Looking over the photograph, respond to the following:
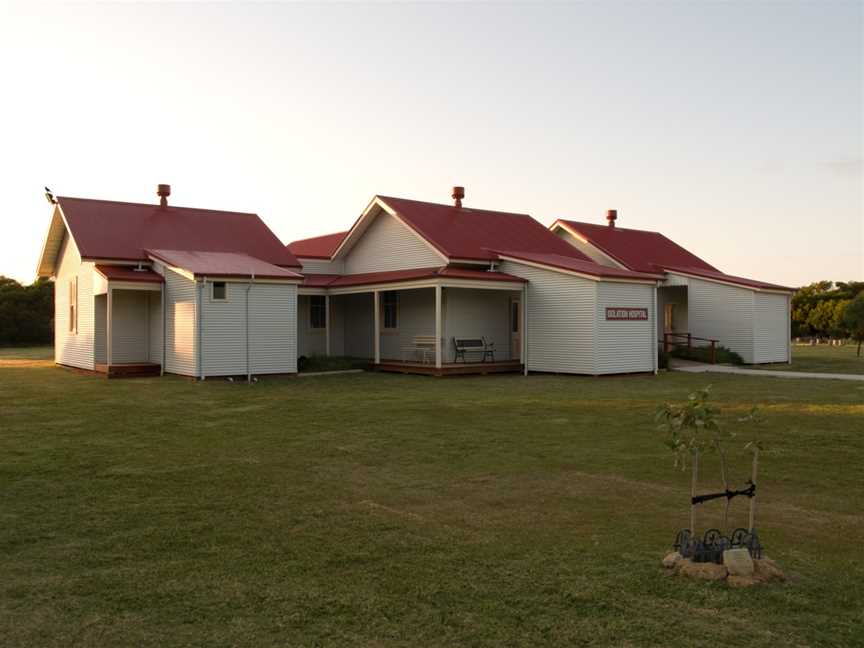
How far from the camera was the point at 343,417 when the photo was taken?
12.4 meters

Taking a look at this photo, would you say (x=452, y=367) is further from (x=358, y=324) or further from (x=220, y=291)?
(x=358, y=324)

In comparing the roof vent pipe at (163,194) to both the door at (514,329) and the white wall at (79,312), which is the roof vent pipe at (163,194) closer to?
the white wall at (79,312)

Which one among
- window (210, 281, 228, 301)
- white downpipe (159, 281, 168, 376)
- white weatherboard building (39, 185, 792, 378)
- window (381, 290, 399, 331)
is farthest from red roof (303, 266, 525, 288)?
white downpipe (159, 281, 168, 376)

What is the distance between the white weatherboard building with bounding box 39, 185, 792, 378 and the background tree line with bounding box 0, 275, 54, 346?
16412mm

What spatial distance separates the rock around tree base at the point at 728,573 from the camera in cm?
473

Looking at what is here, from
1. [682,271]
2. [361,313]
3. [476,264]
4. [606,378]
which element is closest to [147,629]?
[606,378]

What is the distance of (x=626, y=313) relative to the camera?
68.5 ft

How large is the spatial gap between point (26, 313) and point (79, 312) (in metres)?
21.0

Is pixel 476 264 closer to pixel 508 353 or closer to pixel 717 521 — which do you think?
pixel 508 353

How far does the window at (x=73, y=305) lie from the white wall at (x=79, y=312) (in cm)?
16

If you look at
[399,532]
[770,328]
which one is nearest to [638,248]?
[770,328]

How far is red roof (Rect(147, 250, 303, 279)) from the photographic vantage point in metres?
19.2

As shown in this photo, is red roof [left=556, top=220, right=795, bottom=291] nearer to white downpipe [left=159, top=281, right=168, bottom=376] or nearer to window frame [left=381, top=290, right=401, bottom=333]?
window frame [left=381, top=290, right=401, bottom=333]

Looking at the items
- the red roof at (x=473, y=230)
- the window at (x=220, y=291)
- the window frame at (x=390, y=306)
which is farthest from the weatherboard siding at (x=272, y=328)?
the window frame at (x=390, y=306)
